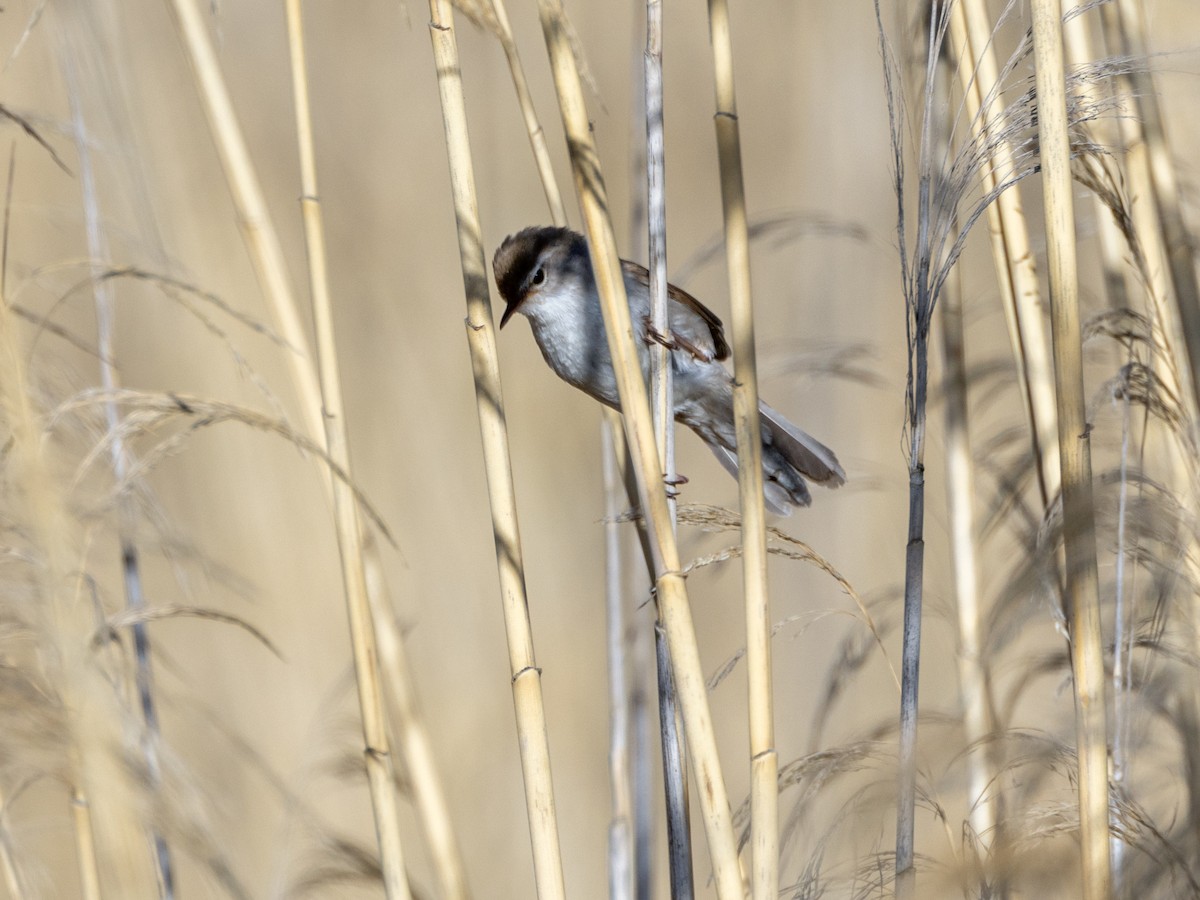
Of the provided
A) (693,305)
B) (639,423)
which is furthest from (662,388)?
(693,305)

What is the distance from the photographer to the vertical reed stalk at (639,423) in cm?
63

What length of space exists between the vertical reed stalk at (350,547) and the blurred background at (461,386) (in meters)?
0.99

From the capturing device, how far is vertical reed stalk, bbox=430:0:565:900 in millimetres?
711

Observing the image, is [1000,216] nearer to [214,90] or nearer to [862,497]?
[214,90]

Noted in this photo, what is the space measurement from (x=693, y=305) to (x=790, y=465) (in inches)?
11.6

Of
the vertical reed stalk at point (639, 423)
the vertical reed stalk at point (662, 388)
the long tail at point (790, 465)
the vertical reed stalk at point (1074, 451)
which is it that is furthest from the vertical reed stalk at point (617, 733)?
the vertical reed stalk at point (1074, 451)

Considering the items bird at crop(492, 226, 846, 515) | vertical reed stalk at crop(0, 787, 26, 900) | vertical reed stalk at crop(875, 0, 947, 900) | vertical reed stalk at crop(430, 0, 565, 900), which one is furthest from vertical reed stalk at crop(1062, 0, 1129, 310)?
vertical reed stalk at crop(0, 787, 26, 900)

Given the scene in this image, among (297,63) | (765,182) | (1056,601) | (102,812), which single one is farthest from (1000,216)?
(765,182)

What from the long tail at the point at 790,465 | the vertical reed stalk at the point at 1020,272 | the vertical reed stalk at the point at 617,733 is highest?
the vertical reed stalk at the point at 1020,272

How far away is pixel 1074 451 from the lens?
0.64 m

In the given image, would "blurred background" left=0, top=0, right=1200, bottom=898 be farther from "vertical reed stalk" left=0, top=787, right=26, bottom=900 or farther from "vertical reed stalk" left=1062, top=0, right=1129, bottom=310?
"vertical reed stalk" left=0, top=787, right=26, bottom=900

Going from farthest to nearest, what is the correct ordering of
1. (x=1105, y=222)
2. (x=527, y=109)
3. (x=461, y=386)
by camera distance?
(x=461, y=386)
(x=1105, y=222)
(x=527, y=109)

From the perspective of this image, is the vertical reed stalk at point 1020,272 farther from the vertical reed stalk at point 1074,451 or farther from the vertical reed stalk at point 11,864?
the vertical reed stalk at point 11,864

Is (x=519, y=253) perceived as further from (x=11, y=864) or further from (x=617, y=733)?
(x=11, y=864)
